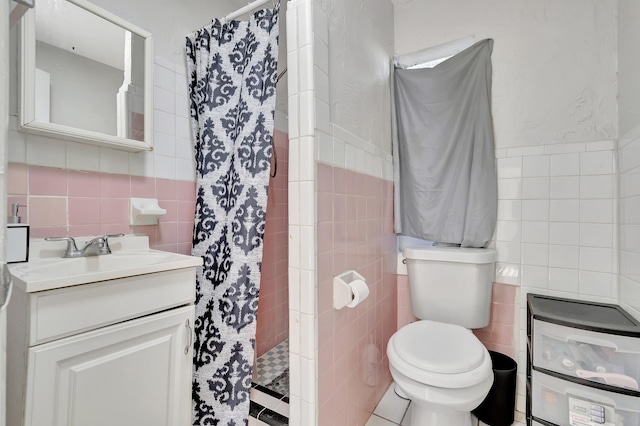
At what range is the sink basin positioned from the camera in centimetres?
69

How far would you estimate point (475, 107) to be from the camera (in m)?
1.52

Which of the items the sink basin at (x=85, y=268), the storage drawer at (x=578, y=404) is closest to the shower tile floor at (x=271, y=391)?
the sink basin at (x=85, y=268)

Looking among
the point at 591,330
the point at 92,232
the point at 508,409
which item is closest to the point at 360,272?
the point at 591,330

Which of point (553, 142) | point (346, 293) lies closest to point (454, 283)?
point (346, 293)

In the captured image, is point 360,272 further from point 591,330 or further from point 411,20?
point 411,20

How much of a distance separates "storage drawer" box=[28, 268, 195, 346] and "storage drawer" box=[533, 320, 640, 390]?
1.48m

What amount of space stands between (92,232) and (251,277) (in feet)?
2.19

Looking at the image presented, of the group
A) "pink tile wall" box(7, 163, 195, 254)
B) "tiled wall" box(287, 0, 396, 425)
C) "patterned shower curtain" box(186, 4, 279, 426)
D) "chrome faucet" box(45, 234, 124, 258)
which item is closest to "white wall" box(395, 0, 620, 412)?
"tiled wall" box(287, 0, 396, 425)

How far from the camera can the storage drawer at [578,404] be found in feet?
3.16

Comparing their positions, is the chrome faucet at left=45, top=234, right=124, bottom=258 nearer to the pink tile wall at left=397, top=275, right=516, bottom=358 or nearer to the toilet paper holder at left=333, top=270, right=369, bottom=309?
the toilet paper holder at left=333, top=270, right=369, bottom=309

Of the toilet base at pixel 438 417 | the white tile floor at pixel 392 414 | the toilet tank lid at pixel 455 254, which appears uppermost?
the toilet tank lid at pixel 455 254

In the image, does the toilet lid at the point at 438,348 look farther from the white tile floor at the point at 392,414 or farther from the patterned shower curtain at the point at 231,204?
the patterned shower curtain at the point at 231,204

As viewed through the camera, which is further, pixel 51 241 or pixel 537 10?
pixel 537 10

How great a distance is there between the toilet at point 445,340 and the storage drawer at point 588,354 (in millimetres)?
270
